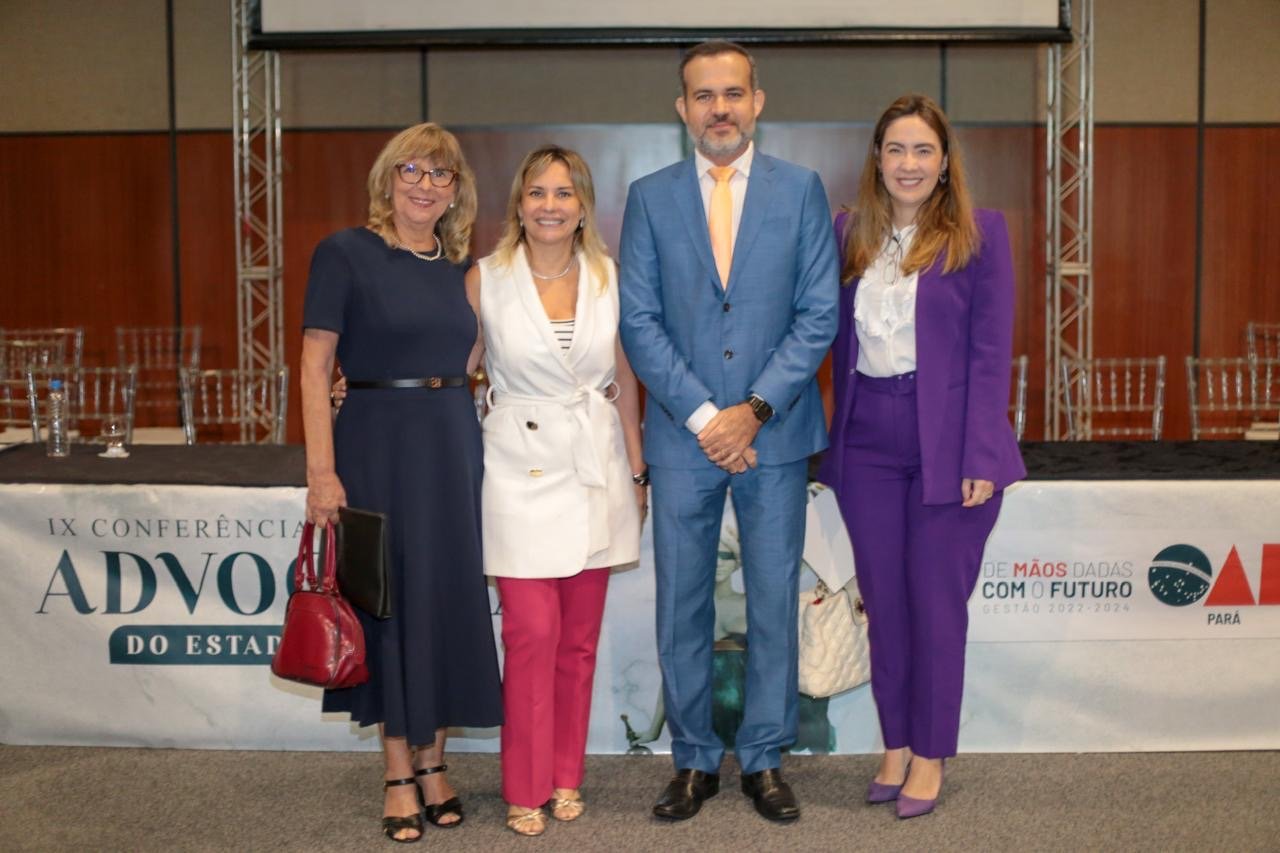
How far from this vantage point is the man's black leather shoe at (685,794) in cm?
307

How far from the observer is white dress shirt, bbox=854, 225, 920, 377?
2.98 meters

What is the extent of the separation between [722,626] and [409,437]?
115cm

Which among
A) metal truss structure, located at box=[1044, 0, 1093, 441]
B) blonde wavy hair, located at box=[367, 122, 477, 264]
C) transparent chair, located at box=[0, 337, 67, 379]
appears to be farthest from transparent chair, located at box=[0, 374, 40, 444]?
metal truss structure, located at box=[1044, 0, 1093, 441]

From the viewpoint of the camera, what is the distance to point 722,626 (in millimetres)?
3557

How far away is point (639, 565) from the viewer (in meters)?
3.56

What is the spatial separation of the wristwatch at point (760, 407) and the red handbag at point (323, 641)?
105 cm

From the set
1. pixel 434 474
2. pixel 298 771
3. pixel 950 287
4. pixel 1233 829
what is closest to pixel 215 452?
pixel 298 771

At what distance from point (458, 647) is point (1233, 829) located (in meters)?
1.93

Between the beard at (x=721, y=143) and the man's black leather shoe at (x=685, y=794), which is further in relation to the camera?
the man's black leather shoe at (x=685, y=794)

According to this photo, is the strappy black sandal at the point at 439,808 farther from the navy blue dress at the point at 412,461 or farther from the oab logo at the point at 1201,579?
the oab logo at the point at 1201,579

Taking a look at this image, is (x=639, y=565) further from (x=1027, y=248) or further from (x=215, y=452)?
(x=1027, y=248)

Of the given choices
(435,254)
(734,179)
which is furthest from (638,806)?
(734,179)

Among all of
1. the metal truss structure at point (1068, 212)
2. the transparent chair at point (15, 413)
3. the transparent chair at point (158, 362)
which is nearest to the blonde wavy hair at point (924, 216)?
the transparent chair at point (15, 413)

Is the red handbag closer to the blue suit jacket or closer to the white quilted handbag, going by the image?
the blue suit jacket
